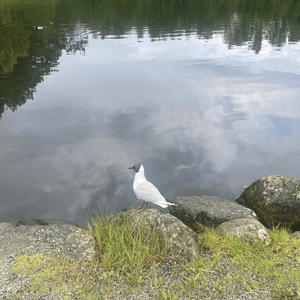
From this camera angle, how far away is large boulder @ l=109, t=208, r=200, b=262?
18.6 feet

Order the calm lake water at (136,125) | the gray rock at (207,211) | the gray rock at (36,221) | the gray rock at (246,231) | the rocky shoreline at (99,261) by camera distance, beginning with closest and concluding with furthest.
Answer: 1. the rocky shoreline at (99,261)
2. the gray rock at (246,231)
3. the gray rock at (207,211)
4. the gray rock at (36,221)
5. the calm lake water at (136,125)

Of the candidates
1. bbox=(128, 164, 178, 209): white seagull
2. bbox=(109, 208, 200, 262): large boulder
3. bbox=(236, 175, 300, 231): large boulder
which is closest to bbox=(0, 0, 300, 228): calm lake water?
bbox=(236, 175, 300, 231): large boulder

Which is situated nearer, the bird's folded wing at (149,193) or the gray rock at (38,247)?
the gray rock at (38,247)

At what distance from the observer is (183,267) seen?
17.6 feet

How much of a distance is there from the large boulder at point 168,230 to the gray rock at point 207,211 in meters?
1.68

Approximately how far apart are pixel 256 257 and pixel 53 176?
8625mm

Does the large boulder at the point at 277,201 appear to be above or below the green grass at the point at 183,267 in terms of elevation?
below

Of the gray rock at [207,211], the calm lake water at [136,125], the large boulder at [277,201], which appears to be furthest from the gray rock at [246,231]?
the calm lake water at [136,125]

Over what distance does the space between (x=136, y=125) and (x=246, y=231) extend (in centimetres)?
1048

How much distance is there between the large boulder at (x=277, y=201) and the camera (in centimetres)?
770

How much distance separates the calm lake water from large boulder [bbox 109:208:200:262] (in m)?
3.22

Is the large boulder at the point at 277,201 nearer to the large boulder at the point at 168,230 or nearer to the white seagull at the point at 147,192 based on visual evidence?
the large boulder at the point at 168,230

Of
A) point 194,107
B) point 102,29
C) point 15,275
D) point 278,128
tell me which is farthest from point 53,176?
point 102,29

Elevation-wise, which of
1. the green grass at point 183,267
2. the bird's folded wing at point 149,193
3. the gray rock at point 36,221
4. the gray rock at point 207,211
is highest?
the bird's folded wing at point 149,193
